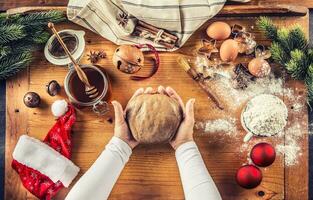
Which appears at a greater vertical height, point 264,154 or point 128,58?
point 128,58

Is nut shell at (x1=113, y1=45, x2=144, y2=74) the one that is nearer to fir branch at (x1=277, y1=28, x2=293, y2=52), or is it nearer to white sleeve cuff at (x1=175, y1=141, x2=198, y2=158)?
white sleeve cuff at (x1=175, y1=141, x2=198, y2=158)

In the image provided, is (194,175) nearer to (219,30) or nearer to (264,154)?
(264,154)

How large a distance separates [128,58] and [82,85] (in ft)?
0.44

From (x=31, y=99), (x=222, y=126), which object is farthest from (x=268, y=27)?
(x=31, y=99)

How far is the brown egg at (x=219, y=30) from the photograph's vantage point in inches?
50.4

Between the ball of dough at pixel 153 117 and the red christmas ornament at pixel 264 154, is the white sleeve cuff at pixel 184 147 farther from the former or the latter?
the red christmas ornament at pixel 264 154

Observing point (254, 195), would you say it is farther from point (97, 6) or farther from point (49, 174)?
point (97, 6)

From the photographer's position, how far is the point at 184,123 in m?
1.26

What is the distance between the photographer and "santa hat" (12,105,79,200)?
129 cm

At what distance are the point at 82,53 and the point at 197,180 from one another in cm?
44

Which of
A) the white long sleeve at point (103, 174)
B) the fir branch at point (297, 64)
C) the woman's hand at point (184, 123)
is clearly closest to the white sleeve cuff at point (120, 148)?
the white long sleeve at point (103, 174)

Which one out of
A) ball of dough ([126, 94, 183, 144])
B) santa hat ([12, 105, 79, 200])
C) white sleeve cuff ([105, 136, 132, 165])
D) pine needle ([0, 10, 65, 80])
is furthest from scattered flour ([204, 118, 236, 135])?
pine needle ([0, 10, 65, 80])

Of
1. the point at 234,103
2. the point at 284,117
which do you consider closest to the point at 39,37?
the point at 234,103

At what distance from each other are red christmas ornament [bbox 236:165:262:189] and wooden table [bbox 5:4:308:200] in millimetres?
44
